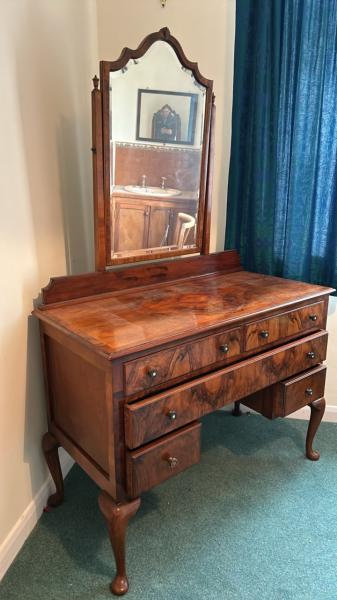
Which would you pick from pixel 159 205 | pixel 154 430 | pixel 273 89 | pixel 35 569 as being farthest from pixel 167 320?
pixel 273 89

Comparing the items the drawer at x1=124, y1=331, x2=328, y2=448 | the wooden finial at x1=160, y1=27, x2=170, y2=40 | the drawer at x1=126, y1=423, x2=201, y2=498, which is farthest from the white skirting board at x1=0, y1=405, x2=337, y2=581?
the wooden finial at x1=160, y1=27, x2=170, y2=40

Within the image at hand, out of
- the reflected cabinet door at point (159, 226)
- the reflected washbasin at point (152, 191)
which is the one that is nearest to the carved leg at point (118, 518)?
the reflected cabinet door at point (159, 226)

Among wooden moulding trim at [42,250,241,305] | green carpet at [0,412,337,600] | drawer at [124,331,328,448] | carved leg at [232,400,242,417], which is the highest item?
wooden moulding trim at [42,250,241,305]

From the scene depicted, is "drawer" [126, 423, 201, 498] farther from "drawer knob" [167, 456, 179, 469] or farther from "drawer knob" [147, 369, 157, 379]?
"drawer knob" [147, 369, 157, 379]

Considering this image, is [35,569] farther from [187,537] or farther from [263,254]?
[263,254]

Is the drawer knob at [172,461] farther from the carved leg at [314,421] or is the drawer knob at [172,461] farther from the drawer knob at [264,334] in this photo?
the carved leg at [314,421]

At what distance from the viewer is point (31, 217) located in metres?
1.46

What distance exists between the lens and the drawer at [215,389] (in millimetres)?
1216

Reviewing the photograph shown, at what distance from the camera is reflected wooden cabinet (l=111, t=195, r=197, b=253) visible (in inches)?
62.8

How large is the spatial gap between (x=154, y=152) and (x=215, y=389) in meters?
0.93

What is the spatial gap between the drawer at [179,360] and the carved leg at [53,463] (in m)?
0.57

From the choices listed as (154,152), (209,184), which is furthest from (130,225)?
(209,184)

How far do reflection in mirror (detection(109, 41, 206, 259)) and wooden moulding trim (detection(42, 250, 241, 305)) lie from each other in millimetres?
69

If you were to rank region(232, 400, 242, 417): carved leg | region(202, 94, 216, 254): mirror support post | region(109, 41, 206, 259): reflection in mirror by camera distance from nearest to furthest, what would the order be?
region(109, 41, 206, 259): reflection in mirror → region(202, 94, 216, 254): mirror support post → region(232, 400, 242, 417): carved leg
